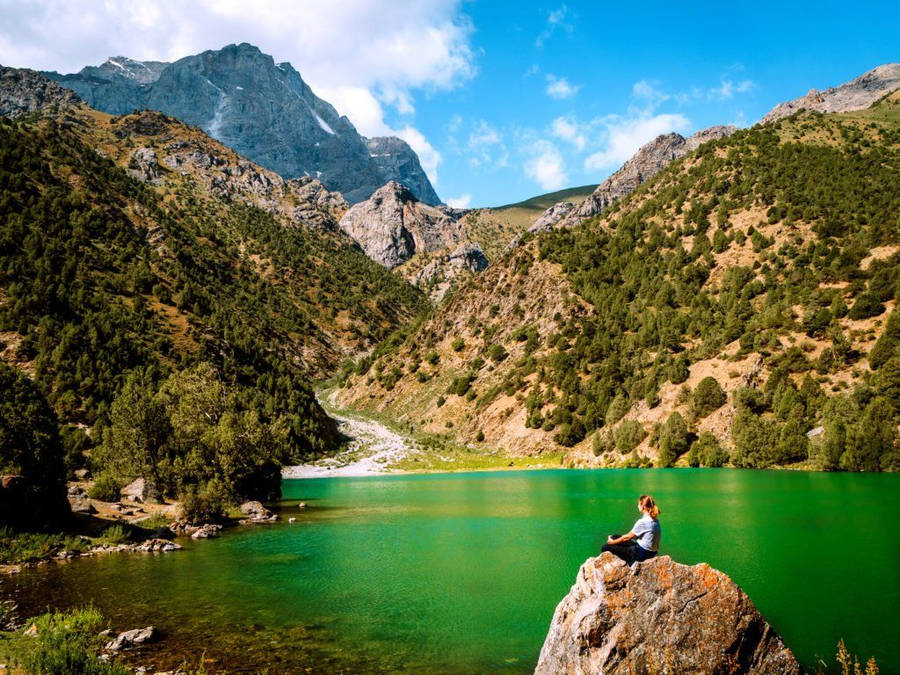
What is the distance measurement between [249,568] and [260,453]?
1299 inches

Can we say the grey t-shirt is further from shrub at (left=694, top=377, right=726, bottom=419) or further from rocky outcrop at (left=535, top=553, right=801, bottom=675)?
shrub at (left=694, top=377, right=726, bottom=419)

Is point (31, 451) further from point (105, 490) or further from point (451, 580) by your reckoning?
point (451, 580)

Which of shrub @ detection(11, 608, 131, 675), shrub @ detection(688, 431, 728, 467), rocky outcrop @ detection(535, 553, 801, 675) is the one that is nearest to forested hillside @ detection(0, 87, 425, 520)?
shrub @ detection(11, 608, 131, 675)

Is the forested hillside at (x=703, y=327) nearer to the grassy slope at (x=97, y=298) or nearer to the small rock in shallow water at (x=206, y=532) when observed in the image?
the grassy slope at (x=97, y=298)

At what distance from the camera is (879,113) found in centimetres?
18112

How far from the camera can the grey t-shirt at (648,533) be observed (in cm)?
1420

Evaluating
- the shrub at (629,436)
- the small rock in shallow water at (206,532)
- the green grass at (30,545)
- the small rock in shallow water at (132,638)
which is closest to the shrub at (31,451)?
the green grass at (30,545)

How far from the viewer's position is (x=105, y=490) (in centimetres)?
4944

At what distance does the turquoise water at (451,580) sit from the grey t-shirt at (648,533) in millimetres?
6119

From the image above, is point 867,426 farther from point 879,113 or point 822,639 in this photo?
point 879,113

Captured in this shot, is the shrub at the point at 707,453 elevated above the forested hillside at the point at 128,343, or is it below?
below

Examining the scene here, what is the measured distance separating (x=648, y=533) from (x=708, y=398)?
9620 cm

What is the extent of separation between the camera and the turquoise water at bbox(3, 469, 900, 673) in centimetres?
1838

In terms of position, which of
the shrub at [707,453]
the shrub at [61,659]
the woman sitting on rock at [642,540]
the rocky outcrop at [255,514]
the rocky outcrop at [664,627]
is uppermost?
the woman sitting on rock at [642,540]
